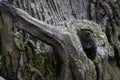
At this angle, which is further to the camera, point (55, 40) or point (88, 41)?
point (88, 41)

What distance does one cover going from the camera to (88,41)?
1.44 m

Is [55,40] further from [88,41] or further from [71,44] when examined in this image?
[88,41]

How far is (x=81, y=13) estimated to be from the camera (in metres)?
1.63

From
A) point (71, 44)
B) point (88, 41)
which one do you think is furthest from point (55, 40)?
point (88, 41)

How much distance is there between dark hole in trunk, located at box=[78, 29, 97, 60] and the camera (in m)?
1.42

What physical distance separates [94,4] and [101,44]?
303 mm

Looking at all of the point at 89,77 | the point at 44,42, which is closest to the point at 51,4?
the point at 44,42

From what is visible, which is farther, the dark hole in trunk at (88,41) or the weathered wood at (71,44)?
the dark hole in trunk at (88,41)

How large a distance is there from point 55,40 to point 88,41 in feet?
0.59

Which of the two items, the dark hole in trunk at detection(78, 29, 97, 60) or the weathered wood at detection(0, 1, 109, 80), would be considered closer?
the weathered wood at detection(0, 1, 109, 80)

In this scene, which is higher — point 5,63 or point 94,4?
point 94,4

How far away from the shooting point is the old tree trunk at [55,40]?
133 centimetres

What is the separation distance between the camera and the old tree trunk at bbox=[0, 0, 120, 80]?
1334 millimetres

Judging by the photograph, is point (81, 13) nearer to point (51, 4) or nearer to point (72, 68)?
point (51, 4)
